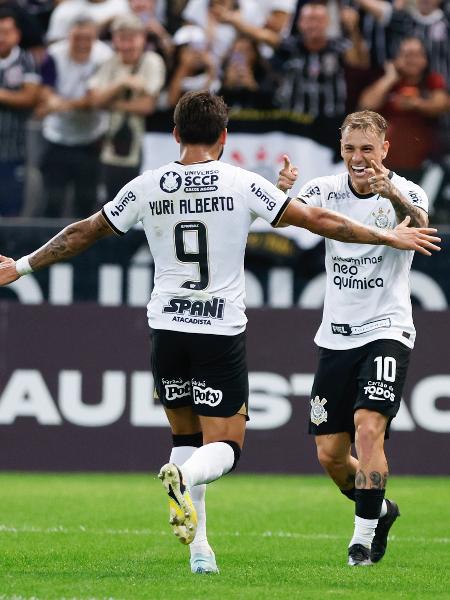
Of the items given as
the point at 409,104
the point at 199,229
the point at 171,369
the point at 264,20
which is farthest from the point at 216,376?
the point at 264,20

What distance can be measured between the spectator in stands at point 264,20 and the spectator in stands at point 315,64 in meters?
0.22

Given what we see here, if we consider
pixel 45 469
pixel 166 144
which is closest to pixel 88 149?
pixel 166 144

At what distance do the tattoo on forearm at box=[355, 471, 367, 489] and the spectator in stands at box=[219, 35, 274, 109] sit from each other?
7.10 m

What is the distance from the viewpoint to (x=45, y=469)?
1302 cm

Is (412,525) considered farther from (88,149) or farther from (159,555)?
(88,149)

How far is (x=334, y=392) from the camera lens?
756 cm

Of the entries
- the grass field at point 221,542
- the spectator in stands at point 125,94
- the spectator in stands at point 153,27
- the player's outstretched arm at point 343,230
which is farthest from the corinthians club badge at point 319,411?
the spectator in stands at point 153,27

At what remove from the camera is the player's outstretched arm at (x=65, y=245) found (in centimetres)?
689

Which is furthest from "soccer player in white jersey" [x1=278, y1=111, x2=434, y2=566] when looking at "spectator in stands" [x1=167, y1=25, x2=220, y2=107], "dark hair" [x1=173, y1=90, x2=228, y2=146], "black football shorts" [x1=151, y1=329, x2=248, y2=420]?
"spectator in stands" [x1=167, y1=25, x2=220, y2=107]

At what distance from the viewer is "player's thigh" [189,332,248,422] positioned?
21.8ft

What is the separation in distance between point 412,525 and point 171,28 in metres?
7.66

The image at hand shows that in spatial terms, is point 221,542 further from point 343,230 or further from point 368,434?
point 343,230

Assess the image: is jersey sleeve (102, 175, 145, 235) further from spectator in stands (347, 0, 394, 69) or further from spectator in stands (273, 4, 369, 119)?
spectator in stands (347, 0, 394, 69)

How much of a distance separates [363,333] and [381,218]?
2.24ft
